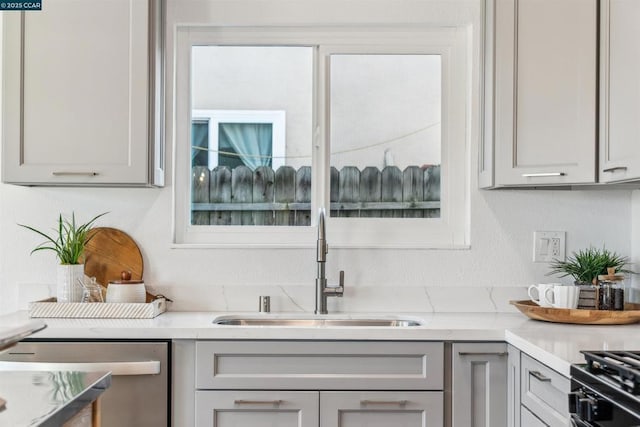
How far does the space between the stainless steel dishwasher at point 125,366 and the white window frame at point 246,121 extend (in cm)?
95

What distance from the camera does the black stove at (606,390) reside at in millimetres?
1398

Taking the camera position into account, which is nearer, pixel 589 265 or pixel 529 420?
pixel 529 420

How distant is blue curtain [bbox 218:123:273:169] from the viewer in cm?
295

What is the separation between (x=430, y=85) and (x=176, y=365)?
1.57 meters

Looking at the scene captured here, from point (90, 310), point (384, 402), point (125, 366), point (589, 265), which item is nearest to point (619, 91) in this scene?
point (589, 265)

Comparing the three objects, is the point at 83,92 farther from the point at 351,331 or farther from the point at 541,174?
the point at 541,174

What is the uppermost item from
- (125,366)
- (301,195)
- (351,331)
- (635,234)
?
(301,195)

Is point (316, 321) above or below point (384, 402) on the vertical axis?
above

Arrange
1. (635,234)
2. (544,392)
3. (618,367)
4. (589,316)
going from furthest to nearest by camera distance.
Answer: (635,234) → (589,316) → (544,392) → (618,367)

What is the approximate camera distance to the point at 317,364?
230cm

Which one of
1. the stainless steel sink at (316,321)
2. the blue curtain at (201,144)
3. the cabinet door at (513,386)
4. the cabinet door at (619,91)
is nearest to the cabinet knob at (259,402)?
the stainless steel sink at (316,321)

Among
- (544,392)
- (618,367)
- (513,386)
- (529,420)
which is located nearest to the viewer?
(618,367)

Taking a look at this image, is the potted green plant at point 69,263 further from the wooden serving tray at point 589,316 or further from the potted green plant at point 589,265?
the potted green plant at point 589,265

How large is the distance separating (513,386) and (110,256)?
1647mm
